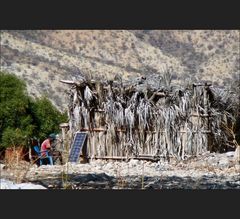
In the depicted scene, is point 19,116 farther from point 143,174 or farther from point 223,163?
point 223,163

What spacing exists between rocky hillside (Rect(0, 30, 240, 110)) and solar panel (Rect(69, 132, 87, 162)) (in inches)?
1040

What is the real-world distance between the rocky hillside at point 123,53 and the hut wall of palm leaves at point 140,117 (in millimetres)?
26201

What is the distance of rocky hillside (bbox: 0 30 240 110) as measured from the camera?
173ft

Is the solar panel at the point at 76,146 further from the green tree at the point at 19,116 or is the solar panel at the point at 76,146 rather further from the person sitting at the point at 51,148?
the green tree at the point at 19,116

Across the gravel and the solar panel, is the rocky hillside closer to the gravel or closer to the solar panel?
the solar panel

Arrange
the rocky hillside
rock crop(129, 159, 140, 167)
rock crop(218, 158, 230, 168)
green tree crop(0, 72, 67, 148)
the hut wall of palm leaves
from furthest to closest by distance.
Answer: the rocky hillside, green tree crop(0, 72, 67, 148), the hut wall of palm leaves, rock crop(129, 159, 140, 167), rock crop(218, 158, 230, 168)

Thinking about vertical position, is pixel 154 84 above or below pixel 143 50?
below

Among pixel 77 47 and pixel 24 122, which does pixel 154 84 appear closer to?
pixel 24 122

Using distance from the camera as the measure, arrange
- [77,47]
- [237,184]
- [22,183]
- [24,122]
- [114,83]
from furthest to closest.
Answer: [77,47] → [24,122] → [114,83] → [237,184] → [22,183]

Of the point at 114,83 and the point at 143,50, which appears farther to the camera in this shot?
the point at 143,50

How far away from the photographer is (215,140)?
23453 millimetres

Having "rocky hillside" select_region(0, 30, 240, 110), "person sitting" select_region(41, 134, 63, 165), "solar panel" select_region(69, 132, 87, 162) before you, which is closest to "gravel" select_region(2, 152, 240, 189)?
"solar panel" select_region(69, 132, 87, 162)

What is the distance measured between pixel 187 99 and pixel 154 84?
0.94 metres

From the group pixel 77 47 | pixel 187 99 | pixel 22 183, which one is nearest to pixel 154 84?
pixel 187 99
